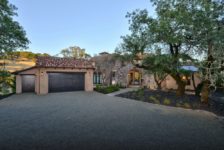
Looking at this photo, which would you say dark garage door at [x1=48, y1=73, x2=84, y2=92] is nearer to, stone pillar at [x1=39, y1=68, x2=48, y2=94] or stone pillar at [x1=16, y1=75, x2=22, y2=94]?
stone pillar at [x1=39, y1=68, x2=48, y2=94]

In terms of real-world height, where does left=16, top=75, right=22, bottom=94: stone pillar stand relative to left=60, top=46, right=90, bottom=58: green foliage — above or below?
below

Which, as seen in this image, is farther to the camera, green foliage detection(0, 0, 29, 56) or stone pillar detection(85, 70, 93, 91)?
stone pillar detection(85, 70, 93, 91)

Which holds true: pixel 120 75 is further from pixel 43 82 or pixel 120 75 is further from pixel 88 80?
pixel 43 82

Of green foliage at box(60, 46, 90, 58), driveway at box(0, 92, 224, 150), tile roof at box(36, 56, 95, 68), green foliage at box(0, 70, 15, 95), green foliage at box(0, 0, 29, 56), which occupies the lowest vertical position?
driveway at box(0, 92, 224, 150)

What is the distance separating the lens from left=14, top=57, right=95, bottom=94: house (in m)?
17.4

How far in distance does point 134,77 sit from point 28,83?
52.5 ft

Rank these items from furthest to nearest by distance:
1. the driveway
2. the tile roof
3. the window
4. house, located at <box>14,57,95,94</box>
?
the window
the tile roof
house, located at <box>14,57,95,94</box>
the driveway

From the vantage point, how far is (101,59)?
28.4m

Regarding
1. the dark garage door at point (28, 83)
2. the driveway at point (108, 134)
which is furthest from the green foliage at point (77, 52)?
the driveway at point (108, 134)

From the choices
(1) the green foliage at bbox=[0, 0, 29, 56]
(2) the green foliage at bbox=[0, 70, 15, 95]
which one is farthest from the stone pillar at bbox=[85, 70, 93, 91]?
(2) the green foliage at bbox=[0, 70, 15, 95]

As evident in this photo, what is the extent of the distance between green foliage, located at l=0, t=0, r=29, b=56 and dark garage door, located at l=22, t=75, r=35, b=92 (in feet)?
17.3

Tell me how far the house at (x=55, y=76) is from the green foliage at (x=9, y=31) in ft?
13.1

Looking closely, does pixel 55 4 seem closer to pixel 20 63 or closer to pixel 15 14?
pixel 15 14

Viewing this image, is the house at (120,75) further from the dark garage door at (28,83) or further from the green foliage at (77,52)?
the green foliage at (77,52)
